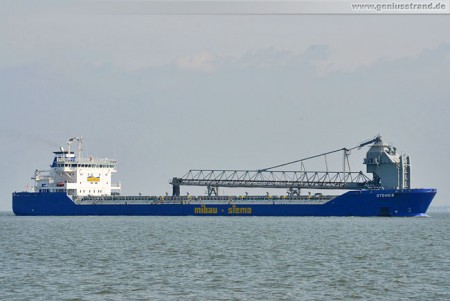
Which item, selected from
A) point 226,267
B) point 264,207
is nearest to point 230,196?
point 264,207

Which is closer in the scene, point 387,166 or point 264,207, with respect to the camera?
point 387,166

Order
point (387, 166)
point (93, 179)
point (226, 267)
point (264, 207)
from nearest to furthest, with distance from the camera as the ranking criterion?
point (226, 267) → point (387, 166) → point (264, 207) → point (93, 179)

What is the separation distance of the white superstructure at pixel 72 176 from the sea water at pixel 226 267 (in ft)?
133

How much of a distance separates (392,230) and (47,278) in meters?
34.2

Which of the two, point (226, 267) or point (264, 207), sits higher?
point (264, 207)

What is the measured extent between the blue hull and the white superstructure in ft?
5.64

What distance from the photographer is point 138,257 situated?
1443 inches

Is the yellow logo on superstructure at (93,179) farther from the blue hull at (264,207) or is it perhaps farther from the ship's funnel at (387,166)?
the ship's funnel at (387,166)

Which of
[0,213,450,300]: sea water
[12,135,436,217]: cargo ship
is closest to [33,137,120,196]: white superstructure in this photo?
[12,135,436,217]: cargo ship

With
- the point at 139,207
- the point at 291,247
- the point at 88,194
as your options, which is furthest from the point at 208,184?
the point at 291,247

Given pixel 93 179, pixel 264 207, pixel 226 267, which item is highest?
pixel 93 179

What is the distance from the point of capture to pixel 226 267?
3262 cm

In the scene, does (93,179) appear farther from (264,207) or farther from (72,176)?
(264,207)

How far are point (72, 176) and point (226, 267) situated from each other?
62.9 meters
